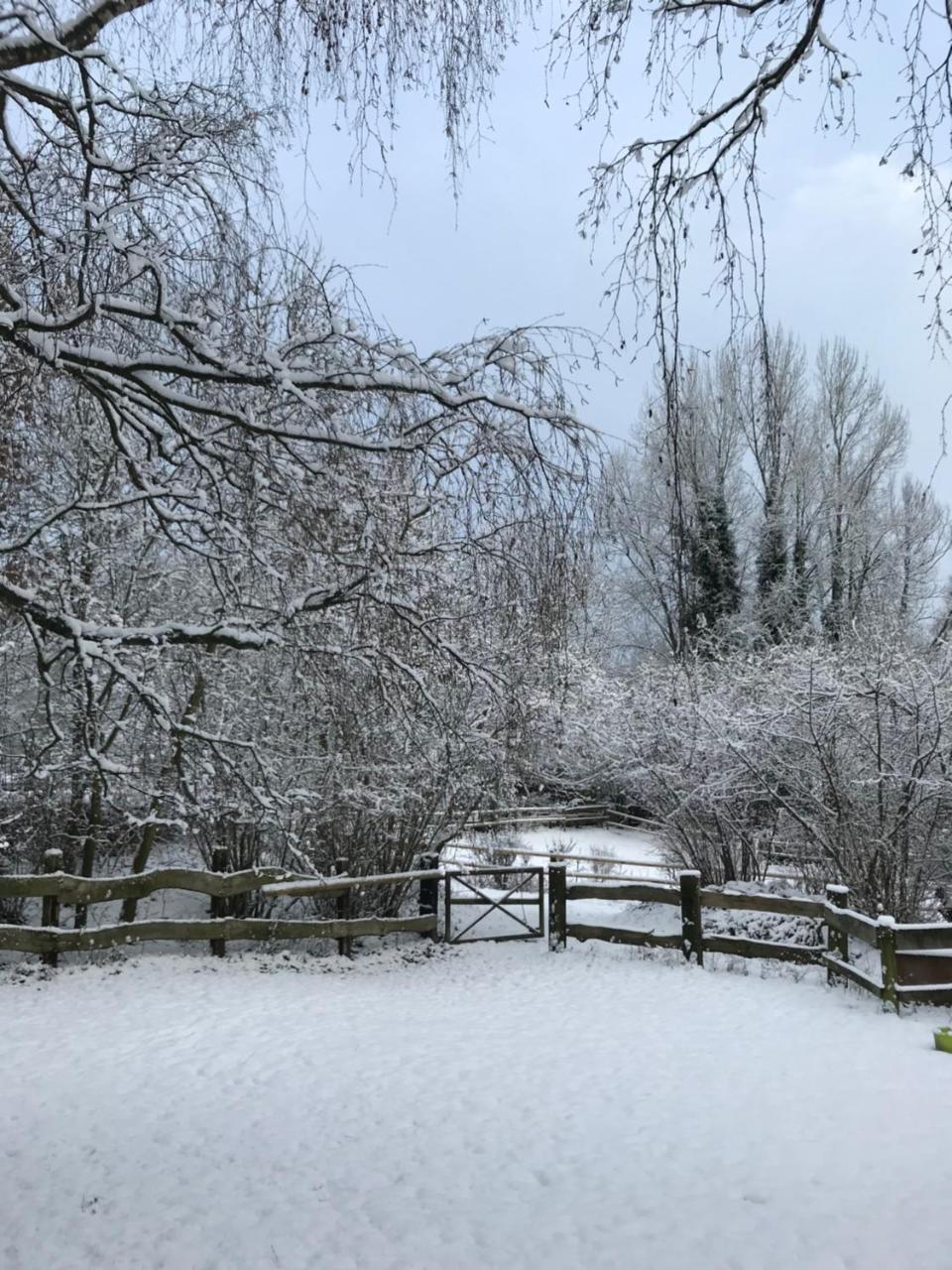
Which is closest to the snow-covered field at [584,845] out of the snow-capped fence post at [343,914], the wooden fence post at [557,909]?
the wooden fence post at [557,909]

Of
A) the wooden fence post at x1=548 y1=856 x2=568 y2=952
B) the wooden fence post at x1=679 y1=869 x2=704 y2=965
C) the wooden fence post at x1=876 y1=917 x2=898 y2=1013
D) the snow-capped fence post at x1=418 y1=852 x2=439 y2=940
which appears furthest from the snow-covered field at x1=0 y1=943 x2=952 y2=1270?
the snow-capped fence post at x1=418 y1=852 x2=439 y2=940

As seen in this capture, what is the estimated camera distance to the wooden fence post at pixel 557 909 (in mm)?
10148

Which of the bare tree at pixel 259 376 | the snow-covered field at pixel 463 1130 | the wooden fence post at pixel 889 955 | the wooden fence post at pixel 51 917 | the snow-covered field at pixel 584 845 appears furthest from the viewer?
the snow-covered field at pixel 584 845

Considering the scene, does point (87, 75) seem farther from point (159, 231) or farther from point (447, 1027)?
point (447, 1027)

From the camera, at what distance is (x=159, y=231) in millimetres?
3338

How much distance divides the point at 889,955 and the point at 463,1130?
412 cm

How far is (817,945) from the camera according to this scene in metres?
9.34

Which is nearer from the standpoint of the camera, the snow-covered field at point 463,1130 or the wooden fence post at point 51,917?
the snow-covered field at point 463,1130

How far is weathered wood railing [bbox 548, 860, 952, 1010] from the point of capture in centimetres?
736

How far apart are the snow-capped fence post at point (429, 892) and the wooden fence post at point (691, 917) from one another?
2.85 m

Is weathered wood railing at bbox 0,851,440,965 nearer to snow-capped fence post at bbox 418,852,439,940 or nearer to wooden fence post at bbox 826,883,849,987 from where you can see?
snow-capped fence post at bbox 418,852,439,940

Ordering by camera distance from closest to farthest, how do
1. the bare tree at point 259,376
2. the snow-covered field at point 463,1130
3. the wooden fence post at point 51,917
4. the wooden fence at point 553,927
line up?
1. the bare tree at point 259,376
2. the snow-covered field at point 463,1130
3. the wooden fence at point 553,927
4. the wooden fence post at point 51,917

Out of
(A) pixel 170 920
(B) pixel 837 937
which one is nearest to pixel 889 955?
(B) pixel 837 937

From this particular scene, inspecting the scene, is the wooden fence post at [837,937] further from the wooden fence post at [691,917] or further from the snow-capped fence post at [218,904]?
the snow-capped fence post at [218,904]
